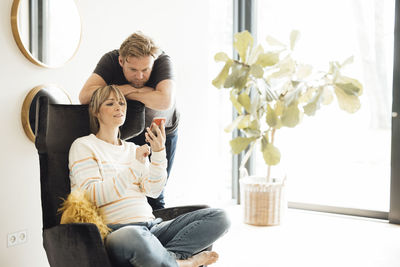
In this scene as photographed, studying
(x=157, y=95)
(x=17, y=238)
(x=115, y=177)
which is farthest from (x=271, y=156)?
(x=17, y=238)

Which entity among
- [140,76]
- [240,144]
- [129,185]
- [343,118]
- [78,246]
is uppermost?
[140,76]

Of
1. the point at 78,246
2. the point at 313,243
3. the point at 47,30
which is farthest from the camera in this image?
the point at 313,243

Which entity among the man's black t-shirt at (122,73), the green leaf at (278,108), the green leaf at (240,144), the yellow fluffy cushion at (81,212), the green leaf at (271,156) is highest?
the man's black t-shirt at (122,73)

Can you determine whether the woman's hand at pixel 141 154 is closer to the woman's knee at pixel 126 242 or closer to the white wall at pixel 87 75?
the woman's knee at pixel 126 242

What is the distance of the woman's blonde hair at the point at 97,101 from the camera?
183 cm

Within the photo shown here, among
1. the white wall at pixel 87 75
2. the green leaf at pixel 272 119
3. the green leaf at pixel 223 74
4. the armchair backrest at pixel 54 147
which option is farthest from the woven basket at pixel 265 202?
the armchair backrest at pixel 54 147

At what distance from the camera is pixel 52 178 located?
1.71 meters

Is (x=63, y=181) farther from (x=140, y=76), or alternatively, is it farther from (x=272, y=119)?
(x=272, y=119)

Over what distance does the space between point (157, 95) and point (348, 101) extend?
0.98 metres

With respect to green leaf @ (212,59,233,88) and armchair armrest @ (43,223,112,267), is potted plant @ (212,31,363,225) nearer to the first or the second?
Result: green leaf @ (212,59,233,88)

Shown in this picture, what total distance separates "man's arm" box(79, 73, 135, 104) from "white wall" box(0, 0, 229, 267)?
38cm

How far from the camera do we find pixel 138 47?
2.03 metres

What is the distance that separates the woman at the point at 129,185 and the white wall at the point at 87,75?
571 millimetres

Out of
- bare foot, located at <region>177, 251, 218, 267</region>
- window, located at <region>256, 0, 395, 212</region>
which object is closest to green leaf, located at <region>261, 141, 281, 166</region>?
bare foot, located at <region>177, 251, 218, 267</region>
